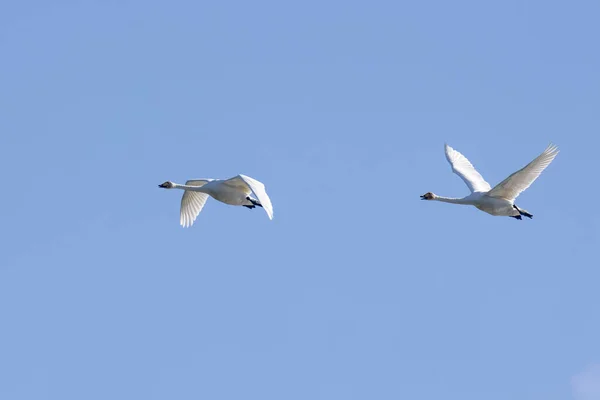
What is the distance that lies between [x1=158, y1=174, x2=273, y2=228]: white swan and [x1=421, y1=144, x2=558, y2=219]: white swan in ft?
21.6

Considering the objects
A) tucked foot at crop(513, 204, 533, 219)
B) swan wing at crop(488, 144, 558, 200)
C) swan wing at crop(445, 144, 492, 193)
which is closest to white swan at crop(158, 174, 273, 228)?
swan wing at crop(445, 144, 492, 193)

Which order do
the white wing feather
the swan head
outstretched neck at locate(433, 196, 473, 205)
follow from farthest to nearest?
the swan head
outstretched neck at locate(433, 196, 473, 205)
the white wing feather

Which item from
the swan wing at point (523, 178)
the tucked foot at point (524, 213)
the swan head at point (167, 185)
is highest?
the swan head at point (167, 185)

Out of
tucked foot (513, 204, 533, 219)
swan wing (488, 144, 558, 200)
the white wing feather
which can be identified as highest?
swan wing (488, 144, 558, 200)

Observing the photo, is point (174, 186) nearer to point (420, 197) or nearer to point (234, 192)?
point (234, 192)

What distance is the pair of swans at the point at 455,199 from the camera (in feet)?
140

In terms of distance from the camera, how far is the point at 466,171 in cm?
4766

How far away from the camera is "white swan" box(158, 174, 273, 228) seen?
4164cm

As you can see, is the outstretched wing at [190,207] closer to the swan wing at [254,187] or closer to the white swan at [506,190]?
the swan wing at [254,187]

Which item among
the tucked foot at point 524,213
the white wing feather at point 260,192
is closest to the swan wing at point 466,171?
the tucked foot at point 524,213

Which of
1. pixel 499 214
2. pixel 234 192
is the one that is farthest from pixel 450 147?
pixel 234 192

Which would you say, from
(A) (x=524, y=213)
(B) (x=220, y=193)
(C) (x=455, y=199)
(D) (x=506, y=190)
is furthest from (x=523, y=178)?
(B) (x=220, y=193)

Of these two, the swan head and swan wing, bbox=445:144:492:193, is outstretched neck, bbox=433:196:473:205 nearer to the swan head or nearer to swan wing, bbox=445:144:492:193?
swan wing, bbox=445:144:492:193

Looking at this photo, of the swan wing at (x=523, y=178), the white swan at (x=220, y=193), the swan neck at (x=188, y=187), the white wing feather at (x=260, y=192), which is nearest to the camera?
the white wing feather at (x=260, y=192)
